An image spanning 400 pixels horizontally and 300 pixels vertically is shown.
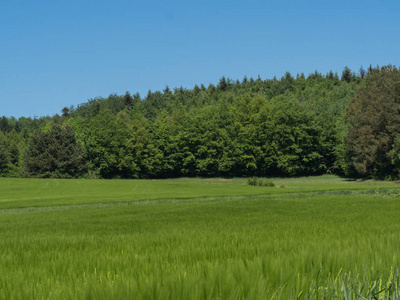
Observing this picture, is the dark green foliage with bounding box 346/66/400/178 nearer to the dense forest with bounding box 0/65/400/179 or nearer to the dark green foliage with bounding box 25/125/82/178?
the dense forest with bounding box 0/65/400/179

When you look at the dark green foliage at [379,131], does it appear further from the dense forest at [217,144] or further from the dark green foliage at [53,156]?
the dark green foliage at [53,156]

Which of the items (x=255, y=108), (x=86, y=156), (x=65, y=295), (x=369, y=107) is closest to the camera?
(x=65, y=295)

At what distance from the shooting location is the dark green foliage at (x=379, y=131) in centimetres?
7374

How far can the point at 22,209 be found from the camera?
31078 mm

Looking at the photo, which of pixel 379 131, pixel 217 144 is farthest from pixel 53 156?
pixel 379 131

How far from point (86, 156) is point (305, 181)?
55604 millimetres

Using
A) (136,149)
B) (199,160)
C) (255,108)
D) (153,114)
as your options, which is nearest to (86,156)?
(136,149)

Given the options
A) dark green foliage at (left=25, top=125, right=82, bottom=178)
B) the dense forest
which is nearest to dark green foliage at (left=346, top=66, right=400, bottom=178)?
the dense forest

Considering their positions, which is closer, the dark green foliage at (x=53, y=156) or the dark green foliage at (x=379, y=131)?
the dark green foliage at (x=379, y=131)

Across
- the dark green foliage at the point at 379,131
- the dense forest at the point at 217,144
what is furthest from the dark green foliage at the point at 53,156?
the dark green foliage at the point at 379,131

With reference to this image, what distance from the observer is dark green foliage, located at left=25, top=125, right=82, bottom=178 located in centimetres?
9194

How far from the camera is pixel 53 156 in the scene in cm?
9331

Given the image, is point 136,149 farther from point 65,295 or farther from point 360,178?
point 65,295

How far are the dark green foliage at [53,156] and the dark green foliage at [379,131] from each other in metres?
64.8
